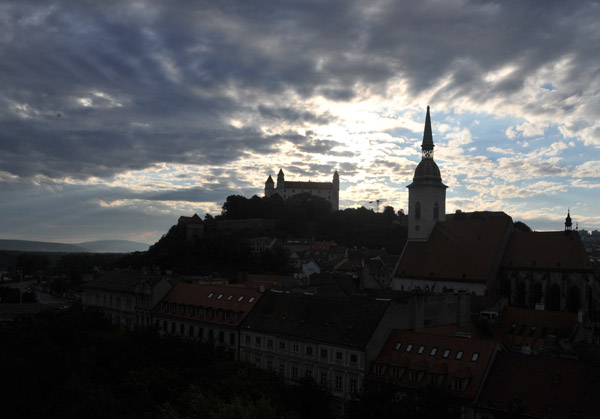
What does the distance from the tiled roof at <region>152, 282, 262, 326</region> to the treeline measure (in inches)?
218

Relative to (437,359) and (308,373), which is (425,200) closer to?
(308,373)

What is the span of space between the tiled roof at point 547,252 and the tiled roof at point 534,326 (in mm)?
18984

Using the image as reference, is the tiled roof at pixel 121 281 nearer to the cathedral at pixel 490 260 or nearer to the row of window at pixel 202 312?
the row of window at pixel 202 312

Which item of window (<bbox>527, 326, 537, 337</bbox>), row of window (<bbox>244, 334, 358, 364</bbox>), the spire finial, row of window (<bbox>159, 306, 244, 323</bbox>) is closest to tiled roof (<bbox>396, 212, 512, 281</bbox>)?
the spire finial

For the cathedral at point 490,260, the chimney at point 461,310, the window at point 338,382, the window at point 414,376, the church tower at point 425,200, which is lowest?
the window at point 338,382

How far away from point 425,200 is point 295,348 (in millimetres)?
51903

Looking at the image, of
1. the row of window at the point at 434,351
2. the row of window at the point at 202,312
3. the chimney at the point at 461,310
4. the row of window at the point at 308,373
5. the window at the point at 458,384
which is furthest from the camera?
Answer: the row of window at the point at 202,312

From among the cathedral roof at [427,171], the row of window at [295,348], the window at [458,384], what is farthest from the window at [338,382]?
the cathedral roof at [427,171]

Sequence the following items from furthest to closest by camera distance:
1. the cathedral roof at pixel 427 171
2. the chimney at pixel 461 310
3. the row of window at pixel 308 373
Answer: the cathedral roof at pixel 427 171
the chimney at pixel 461 310
the row of window at pixel 308 373

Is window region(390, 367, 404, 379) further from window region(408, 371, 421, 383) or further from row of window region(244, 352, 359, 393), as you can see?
row of window region(244, 352, 359, 393)

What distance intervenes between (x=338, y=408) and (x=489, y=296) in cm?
3804

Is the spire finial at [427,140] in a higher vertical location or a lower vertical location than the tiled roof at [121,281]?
higher

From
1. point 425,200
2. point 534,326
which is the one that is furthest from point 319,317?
point 425,200

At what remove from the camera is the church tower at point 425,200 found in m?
97.8
